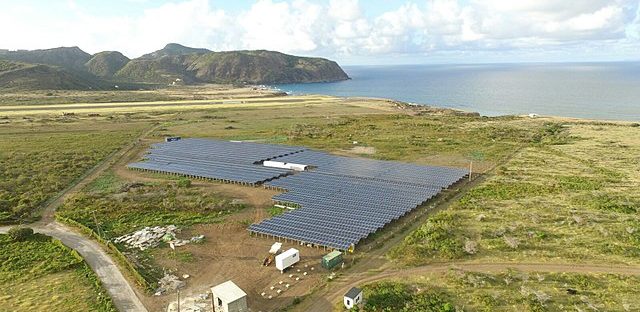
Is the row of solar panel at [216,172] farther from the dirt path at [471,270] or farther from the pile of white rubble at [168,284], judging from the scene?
the dirt path at [471,270]

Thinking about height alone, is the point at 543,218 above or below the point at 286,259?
above

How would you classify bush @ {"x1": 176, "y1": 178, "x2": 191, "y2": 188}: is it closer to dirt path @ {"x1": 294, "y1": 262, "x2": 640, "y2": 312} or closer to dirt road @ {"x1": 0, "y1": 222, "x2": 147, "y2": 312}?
dirt road @ {"x1": 0, "y1": 222, "x2": 147, "y2": 312}

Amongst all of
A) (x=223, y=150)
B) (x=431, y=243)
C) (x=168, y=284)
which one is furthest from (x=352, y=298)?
(x=223, y=150)

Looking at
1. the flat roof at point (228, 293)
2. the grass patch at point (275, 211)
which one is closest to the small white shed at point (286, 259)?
the flat roof at point (228, 293)

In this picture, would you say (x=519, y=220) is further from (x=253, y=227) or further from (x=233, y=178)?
(x=233, y=178)

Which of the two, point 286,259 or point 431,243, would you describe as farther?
point 431,243

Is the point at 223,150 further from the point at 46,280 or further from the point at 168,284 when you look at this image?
the point at 168,284
